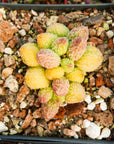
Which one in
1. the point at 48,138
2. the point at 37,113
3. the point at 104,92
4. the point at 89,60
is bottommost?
the point at 48,138

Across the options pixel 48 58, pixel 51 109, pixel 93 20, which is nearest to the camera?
pixel 48 58

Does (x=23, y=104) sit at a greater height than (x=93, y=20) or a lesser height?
lesser

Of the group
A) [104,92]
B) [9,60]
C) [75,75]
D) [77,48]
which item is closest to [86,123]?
[104,92]

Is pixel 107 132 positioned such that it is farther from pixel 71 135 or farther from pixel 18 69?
pixel 18 69

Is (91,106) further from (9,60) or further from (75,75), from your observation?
(9,60)

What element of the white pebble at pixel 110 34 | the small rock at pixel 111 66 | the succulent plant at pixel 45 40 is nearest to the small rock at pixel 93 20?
the white pebble at pixel 110 34

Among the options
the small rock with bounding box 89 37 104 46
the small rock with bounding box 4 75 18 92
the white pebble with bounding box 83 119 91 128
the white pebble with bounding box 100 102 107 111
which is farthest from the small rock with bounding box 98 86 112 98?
the small rock with bounding box 4 75 18 92
